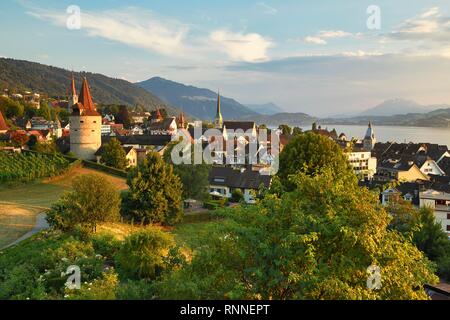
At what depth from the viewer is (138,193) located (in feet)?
94.2

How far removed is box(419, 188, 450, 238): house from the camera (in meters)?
34.7

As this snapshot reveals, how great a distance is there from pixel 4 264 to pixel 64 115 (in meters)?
91.1

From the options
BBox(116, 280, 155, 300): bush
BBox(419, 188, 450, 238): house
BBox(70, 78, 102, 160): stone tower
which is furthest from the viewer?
BBox(70, 78, 102, 160): stone tower

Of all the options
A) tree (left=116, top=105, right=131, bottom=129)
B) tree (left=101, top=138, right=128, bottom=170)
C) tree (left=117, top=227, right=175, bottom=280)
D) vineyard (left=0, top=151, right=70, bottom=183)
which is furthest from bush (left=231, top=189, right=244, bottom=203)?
tree (left=116, top=105, right=131, bottom=129)

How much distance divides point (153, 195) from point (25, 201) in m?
11.8

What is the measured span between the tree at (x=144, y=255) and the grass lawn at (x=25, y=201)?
946cm

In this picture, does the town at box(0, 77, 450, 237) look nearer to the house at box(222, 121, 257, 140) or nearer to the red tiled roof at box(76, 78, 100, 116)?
the red tiled roof at box(76, 78, 100, 116)

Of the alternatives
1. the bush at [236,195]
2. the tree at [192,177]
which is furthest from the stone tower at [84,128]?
the bush at [236,195]

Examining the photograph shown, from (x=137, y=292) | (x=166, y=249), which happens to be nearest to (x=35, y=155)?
(x=166, y=249)

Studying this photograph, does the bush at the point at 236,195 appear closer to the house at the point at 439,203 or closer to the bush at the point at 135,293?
the house at the point at 439,203

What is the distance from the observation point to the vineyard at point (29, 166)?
3944 cm

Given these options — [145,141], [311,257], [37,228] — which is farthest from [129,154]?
[311,257]

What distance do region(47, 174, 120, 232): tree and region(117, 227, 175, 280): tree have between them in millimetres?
6724
